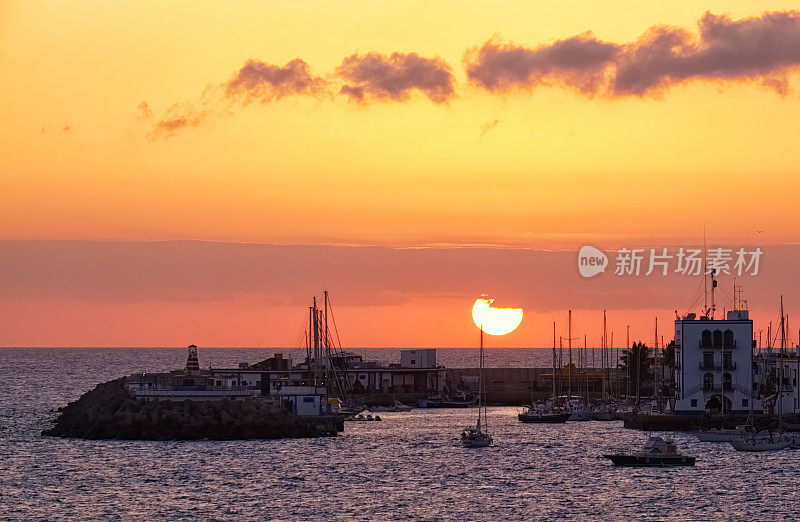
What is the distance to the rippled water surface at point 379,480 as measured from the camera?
262ft

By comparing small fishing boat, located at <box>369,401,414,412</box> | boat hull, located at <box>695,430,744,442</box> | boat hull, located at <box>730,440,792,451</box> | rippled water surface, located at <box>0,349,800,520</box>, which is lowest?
rippled water surface, located at <box>0,349,800,520</box>

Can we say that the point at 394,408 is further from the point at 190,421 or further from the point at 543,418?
the point at 190,421

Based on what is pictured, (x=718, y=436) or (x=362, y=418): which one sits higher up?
(x=362, y=418)

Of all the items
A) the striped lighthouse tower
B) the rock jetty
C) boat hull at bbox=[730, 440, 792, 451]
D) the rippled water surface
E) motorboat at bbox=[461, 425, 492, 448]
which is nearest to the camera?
the rippled water surface

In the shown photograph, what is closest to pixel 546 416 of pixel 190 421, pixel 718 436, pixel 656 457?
pixel 718 436

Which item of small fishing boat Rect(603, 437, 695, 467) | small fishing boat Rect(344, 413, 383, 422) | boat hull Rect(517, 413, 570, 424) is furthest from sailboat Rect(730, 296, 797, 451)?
small fishing boat Rect(344, 413, 383, 422)

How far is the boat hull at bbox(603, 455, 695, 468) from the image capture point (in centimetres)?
10056

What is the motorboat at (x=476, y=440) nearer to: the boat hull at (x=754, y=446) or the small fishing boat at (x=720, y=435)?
the small fishing boat at (x=720, y=435)

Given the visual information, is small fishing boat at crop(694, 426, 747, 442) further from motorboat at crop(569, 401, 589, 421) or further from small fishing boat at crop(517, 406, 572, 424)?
motorboat at crop(569, 401, 589, 421)

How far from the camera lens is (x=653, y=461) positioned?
100688 mm

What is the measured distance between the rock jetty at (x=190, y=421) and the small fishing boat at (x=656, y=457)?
32878 millimetres

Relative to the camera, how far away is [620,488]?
90.5 metres

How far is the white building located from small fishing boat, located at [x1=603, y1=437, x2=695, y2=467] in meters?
28.5

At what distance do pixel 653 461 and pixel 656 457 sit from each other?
0.43 m
